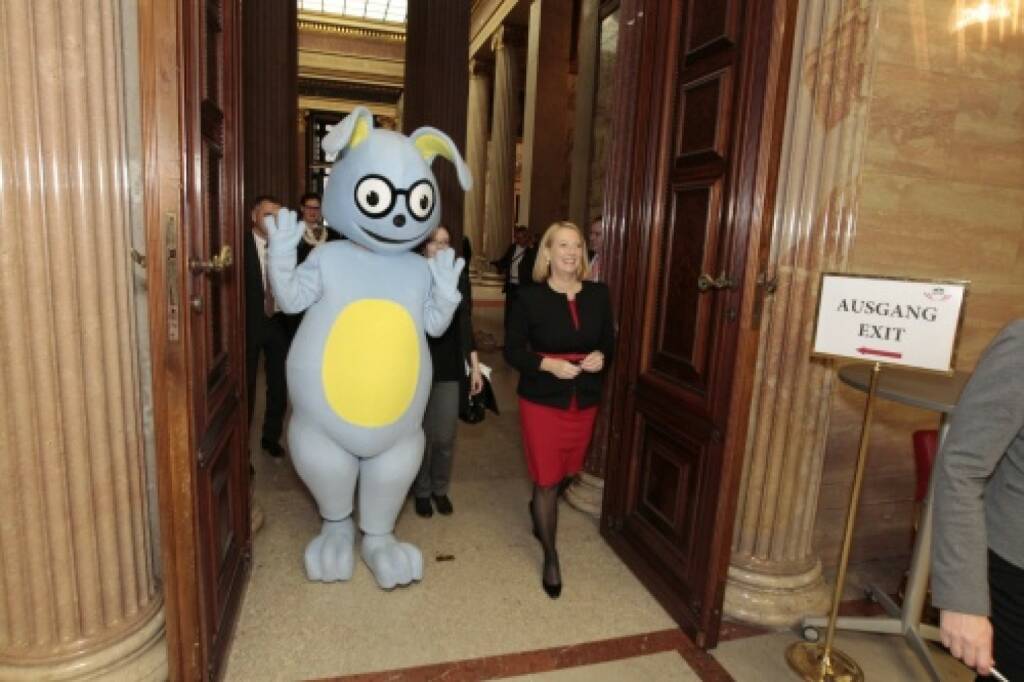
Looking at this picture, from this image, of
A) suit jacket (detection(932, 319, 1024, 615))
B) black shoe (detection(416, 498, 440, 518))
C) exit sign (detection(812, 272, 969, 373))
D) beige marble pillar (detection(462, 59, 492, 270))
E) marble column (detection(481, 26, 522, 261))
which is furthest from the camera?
beige marble pillar (detection(462, 59, 492, 270))

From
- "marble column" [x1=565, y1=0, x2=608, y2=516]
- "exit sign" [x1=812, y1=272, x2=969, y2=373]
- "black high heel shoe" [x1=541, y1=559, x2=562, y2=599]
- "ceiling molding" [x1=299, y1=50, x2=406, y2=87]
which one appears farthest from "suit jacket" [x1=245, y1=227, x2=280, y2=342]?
"ceiling molding" [x1=299, y1=50, x2=406, y2=87]

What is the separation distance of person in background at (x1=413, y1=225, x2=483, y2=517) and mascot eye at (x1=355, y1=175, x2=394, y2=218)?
18.3 inches

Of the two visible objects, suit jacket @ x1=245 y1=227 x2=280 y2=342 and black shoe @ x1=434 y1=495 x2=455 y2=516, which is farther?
suit jacket @ x1=245 y1=227 x2=280 y2=342

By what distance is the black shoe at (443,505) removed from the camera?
385 cm

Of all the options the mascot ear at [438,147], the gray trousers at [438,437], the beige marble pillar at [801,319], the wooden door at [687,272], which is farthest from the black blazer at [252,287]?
the beige marble pillar at [801,319]

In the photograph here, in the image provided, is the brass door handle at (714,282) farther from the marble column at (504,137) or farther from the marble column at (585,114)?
the marble column at (504,137)

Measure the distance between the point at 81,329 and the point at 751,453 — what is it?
8.15ft

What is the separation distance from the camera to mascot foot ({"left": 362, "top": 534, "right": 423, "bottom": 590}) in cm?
300

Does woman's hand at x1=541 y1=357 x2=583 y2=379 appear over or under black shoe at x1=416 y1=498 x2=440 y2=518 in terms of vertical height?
over

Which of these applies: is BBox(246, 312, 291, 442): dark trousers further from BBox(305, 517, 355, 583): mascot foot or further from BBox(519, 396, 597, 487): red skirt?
BBox(519, 396, 597, 487): red skirt

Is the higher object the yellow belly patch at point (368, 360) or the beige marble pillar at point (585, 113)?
the beige marble pillar at point (585, 113)

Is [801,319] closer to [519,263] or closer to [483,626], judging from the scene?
[483,626]

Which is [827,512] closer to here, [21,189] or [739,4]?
[739,4]

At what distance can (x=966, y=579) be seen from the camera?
1.33m
